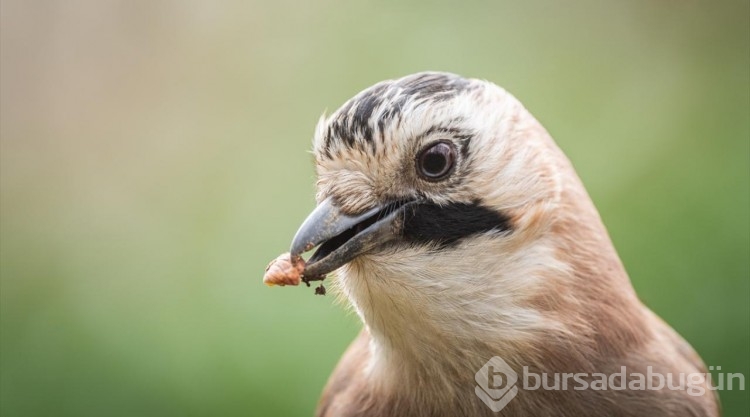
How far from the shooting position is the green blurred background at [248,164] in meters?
4.78

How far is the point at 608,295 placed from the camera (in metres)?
2.81

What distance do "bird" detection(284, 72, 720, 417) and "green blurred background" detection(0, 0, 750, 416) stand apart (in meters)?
1.77

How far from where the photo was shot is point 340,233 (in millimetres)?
2525

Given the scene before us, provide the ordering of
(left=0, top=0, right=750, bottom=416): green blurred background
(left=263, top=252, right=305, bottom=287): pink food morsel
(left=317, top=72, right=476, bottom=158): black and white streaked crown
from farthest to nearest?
(left=0, top=0, right=750, bottom=416): green blurred background < (left=317, top=72, right=476, bottom=158): black and white streaked crown < (left=263, top=252, right=305, bottom=287): pink food morsel

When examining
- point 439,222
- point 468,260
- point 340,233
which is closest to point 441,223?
point 439,222

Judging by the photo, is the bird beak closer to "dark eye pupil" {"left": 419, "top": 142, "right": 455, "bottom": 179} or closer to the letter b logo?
"dark eye pupil" {"left": 419, "top": 142, "right": 455, "bottom": 179}

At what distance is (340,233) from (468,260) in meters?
0.34

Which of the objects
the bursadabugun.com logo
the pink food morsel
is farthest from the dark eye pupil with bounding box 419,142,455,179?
the bursadabugun.com logo

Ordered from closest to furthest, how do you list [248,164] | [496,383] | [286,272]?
[286,272] < [496,383] < [248,164]

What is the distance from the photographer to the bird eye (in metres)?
2.55

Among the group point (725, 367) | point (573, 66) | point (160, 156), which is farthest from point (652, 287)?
point (160, 156)

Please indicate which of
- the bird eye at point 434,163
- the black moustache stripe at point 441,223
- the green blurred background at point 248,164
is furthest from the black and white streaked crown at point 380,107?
the green blurred background at point 248,164

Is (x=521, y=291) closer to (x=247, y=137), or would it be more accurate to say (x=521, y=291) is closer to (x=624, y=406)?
(x=624, y=406)

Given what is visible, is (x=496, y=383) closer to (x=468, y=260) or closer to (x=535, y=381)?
(x=535, y=381)
